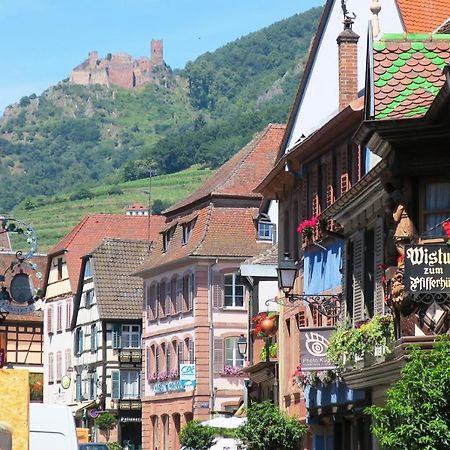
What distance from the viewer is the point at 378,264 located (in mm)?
30500

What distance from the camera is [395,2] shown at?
3519cm

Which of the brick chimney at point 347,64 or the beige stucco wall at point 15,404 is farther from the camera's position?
the brick chimney at point 347,64

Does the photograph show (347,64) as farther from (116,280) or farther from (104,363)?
(104,363)

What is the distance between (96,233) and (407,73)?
2963 inches

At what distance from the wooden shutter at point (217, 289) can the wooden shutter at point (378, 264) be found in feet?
135

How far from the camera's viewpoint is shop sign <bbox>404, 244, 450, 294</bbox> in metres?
21.2

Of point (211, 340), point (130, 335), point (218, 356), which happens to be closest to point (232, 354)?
point (218, 356)

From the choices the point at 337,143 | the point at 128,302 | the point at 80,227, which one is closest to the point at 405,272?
the point at 337,143

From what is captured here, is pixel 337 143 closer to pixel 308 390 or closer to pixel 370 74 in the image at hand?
pixel 308 390

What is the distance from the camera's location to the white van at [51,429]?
1858 centimetres

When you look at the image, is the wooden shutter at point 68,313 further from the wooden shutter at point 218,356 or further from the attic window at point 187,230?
the wooden shutter at point 218,356

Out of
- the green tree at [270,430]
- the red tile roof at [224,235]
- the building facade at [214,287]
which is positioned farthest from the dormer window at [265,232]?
the green tree at [270,430]

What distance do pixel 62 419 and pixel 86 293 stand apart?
7084 centimetres

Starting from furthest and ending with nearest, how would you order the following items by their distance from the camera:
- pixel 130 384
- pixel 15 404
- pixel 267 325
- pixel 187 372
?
pixel 130 384 → pixel 187 372 → pixel 267 325 → pixel 15 404
